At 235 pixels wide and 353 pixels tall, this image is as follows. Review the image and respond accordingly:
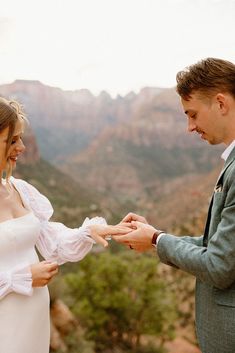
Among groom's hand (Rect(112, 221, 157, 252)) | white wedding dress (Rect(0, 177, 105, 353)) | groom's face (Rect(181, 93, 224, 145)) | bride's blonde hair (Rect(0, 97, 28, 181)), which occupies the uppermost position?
groom's face (Rect(181, 93, 224, 145))

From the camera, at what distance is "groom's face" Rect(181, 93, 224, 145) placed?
6.82 ft

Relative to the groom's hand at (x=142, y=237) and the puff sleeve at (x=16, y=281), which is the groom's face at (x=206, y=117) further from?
the puff sleeve at (x=16, y=281)

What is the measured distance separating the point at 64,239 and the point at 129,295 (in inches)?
696

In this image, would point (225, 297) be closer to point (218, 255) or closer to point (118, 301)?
point (218, 255)

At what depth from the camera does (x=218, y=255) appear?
1923mm

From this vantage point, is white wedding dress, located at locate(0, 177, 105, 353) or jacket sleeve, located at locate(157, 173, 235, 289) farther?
white wedding dress, located at locate(0, 177, 105, 353)

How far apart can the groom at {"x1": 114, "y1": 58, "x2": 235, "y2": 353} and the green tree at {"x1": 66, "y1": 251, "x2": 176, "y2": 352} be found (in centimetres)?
1744

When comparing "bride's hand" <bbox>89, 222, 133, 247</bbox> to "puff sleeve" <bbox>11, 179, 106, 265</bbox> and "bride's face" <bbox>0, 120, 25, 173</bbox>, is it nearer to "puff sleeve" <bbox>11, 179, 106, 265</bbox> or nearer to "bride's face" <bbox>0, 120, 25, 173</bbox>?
"puff sleeve" <bbox>11, 179, 106, 265</bbox>

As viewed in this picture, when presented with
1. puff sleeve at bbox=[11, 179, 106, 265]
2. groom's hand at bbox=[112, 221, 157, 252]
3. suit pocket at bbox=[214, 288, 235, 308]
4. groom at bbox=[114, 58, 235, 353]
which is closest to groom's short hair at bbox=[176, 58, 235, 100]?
groom at bbox=[114, 58, 235, 353]

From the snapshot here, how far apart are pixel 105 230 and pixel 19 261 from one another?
1.80 ft

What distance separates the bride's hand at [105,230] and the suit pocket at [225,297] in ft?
2.35

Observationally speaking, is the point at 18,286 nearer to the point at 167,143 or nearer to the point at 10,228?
the point at 10,228

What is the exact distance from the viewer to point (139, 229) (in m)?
2.34

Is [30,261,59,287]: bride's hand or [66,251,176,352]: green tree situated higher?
[30,261,59,287]: bride's hand
